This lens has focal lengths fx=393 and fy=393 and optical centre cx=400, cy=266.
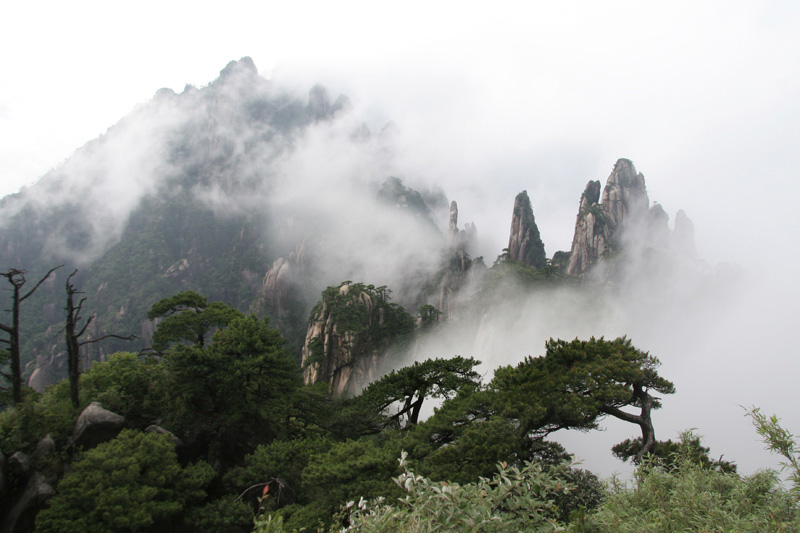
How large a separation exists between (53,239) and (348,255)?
73.6 metres

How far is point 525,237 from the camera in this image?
70.5 m

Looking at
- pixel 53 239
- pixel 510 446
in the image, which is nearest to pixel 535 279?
pixel 510 446

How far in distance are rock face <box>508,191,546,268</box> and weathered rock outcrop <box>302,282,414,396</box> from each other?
2796 centimetres

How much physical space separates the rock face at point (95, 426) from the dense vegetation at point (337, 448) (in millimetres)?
332

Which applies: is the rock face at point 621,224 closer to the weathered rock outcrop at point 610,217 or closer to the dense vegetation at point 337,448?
the weathered rock outcrop at point 610,217

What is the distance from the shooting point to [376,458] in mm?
13672

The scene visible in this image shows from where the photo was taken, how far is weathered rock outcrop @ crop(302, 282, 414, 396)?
52.3m

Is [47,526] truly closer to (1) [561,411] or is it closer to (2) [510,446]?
(2) [510,446]

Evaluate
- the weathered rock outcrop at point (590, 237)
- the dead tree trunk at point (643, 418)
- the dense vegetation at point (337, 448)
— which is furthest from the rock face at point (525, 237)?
the dead tree trunk at point (643, 418)

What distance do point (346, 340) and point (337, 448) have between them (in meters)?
37.9

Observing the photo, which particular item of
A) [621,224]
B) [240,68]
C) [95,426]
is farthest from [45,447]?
[240,68]

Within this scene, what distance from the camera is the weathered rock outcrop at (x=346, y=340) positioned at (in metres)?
52.3

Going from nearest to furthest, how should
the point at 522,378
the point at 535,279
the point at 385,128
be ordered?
1. the point at 522,378
2. the point at 535,279
3. the point at 385,128

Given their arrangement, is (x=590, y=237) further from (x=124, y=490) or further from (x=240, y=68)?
(x=240, y=68)
